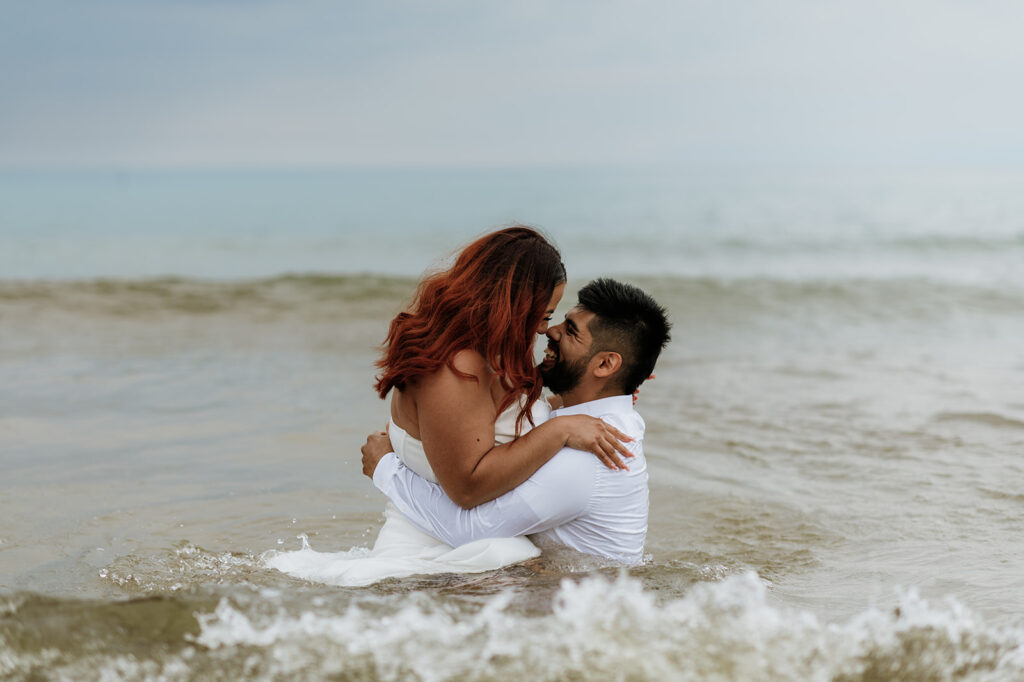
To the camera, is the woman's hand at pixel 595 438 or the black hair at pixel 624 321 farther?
the black hair at pixel 624 321

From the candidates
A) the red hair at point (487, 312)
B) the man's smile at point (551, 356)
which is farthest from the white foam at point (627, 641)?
the man's smile at point (551, 356)

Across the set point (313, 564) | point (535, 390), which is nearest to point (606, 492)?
point (535, 390)

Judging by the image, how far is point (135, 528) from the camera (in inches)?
219

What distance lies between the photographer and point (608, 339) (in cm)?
403

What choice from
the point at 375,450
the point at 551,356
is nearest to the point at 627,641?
the point at 551,356

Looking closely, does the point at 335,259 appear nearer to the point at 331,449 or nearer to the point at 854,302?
the point at 854,302

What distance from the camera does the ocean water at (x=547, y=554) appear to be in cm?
310

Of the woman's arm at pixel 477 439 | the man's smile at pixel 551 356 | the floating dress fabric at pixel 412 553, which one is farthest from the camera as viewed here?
the man's smile at pixel 551 356

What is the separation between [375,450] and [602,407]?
3.55 feet

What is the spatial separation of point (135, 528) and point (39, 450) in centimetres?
200

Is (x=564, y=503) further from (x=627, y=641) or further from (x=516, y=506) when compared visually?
(x=627, y=641)

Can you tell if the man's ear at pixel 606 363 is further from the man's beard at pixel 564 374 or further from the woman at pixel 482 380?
the woman at pixel 482 380

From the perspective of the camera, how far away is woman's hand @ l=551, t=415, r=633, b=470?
3.84 meters

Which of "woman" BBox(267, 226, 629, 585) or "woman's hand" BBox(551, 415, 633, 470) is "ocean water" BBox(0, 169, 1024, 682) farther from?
"woman's hand" BBox(551, 415, 633, 470)
